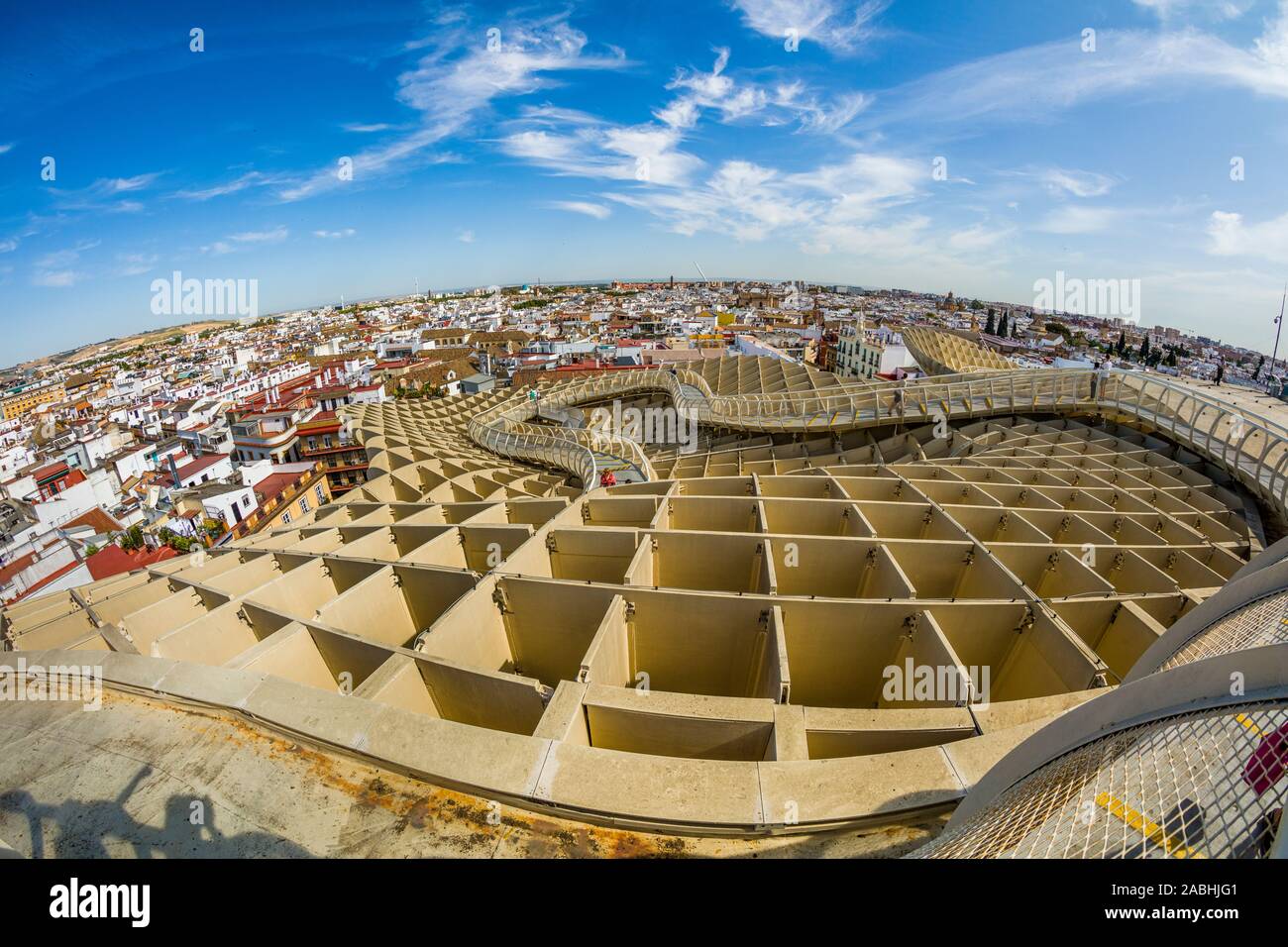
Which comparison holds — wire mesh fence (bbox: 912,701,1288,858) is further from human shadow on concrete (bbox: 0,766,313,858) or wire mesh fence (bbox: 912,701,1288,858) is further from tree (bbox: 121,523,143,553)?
tree (bbox: 121,523,143,553)

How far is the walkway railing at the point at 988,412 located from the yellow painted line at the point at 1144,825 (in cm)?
1763

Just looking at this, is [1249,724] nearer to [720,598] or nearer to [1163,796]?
[1163,796]

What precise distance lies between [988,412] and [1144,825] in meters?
25.7

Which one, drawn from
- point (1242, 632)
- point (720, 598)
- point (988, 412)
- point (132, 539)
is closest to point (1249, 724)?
point (1242, 632)

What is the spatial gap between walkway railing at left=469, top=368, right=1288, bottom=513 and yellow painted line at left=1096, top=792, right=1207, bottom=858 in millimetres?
17632

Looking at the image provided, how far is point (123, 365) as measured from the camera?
196125mm

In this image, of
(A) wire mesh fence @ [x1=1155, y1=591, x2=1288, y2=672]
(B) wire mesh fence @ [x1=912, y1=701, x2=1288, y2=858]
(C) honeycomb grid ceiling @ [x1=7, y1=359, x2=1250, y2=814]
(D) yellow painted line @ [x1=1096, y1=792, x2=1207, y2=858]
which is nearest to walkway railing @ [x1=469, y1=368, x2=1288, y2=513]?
(C) honeycomb grid ceiling @ [x1=7, y1=359, x2=1250, y2=814]

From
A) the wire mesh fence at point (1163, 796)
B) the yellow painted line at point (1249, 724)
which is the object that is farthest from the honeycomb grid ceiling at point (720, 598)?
the yellow painted line at point (1249, 724)

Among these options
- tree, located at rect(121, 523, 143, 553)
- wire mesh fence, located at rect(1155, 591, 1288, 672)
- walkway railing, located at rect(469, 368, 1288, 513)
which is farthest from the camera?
tree, located at rect(121, 523, 143, 553)

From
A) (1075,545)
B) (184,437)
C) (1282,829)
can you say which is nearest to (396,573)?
(1282,829)

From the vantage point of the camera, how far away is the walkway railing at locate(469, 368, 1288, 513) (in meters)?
15.9

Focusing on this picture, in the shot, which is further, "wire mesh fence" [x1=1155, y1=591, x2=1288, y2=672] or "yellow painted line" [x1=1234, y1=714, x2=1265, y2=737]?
"wire mesh fence" [x1=1155, y1=591, x2=1288, y2=672]

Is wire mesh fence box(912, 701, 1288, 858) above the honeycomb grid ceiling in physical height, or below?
above
